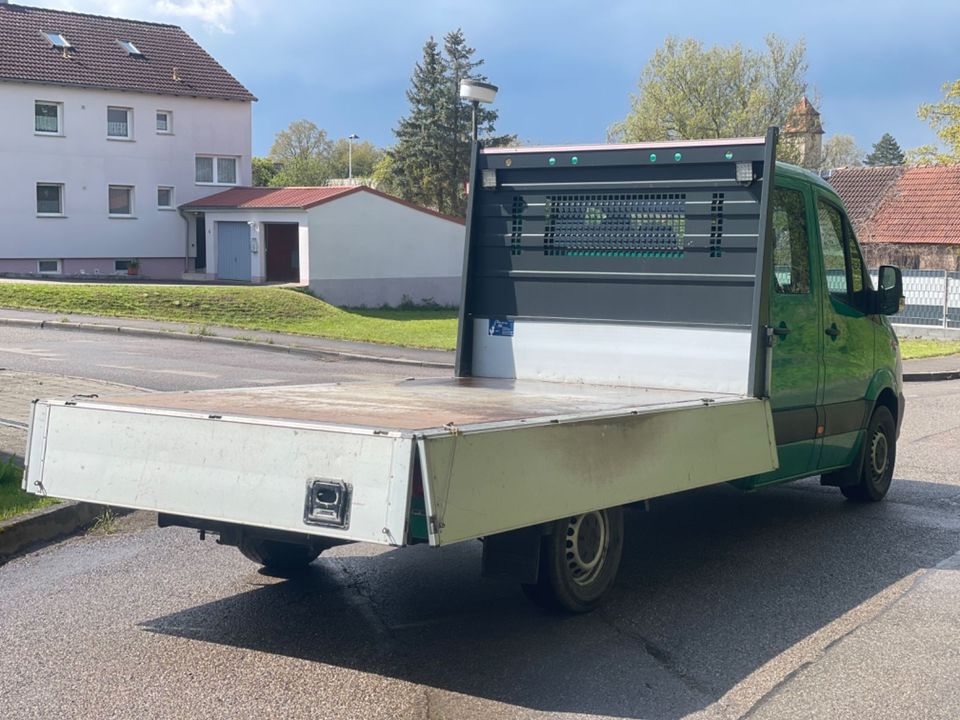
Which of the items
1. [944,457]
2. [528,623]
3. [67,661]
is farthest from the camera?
[944,457]

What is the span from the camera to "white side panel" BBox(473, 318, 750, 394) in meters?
7.79

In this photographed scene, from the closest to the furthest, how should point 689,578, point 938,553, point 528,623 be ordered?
point 528,623 → point 689,578 → point 938,553

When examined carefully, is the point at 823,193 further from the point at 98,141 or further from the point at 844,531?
the point at 98,141

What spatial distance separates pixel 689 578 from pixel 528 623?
4.64 feet

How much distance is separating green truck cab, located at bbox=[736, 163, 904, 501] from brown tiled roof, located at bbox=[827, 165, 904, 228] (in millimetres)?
39443

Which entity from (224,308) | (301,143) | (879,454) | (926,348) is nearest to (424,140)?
(301,143)

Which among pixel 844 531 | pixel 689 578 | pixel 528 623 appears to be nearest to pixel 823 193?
pixel 844 531

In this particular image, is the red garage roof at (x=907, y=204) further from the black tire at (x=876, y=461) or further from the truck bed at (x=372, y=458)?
the truck bed at (x=372, y=458)

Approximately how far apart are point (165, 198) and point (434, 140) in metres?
26.0

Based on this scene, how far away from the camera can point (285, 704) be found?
5.06 meters

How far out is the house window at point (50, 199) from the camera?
4678cm

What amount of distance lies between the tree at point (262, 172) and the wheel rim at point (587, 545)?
8031 centimetres

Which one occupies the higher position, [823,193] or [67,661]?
[823,193]

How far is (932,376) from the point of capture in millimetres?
23625
